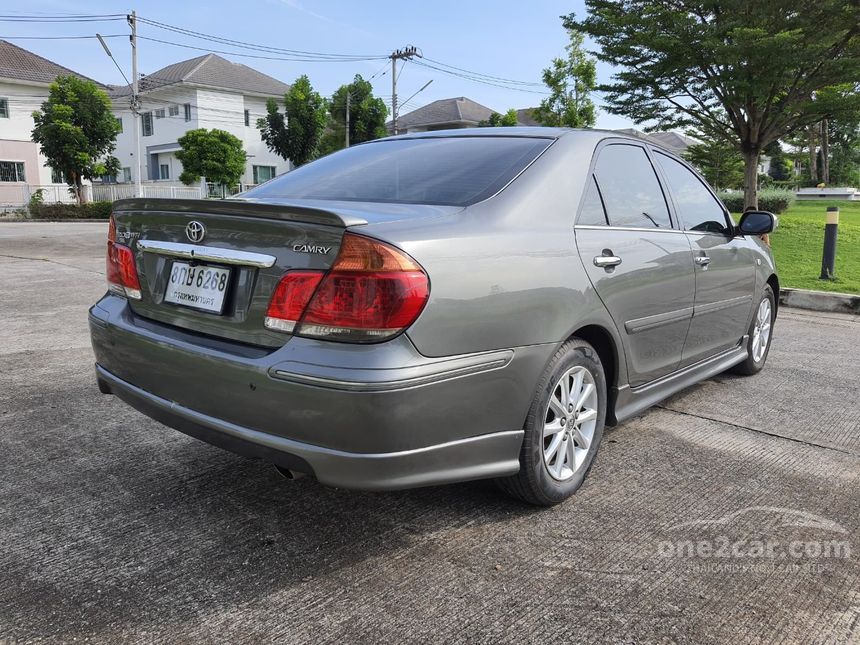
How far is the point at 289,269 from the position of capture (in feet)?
7.16

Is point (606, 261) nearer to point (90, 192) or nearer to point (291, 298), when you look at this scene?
point (291, 298)

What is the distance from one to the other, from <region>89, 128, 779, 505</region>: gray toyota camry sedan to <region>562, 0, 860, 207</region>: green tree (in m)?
14.4

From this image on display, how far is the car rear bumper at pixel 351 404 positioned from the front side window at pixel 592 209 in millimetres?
700

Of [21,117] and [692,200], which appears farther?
[21,117]

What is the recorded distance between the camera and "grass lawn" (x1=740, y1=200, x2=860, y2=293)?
29.8 ft

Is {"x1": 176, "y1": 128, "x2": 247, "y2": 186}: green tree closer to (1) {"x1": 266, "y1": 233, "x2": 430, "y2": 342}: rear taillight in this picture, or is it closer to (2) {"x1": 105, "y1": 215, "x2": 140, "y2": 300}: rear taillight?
(2) {"x1": 105, "y1": 215, "x2": 140, "y2": 300}: rear taillight

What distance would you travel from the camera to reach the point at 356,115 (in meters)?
42.0

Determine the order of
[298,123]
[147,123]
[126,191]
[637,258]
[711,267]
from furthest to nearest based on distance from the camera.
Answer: [147,123]
[298,123]
[126,191]
[711,267]
[637,258]

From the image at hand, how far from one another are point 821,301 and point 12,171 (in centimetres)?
3921

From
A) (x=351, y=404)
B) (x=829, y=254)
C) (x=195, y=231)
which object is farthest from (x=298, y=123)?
(x=351, y=404)

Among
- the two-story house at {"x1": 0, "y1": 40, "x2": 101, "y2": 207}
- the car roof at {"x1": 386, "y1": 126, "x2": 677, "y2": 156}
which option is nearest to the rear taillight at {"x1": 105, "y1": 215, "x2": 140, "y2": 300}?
the car roof at {"x1": 386, "y1": 126, "x2": 677, "y2": 156}

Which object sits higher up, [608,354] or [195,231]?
[195,231]

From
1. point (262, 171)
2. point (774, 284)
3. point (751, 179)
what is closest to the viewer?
point (774, 284)

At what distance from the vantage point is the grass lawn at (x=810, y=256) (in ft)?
29.8
